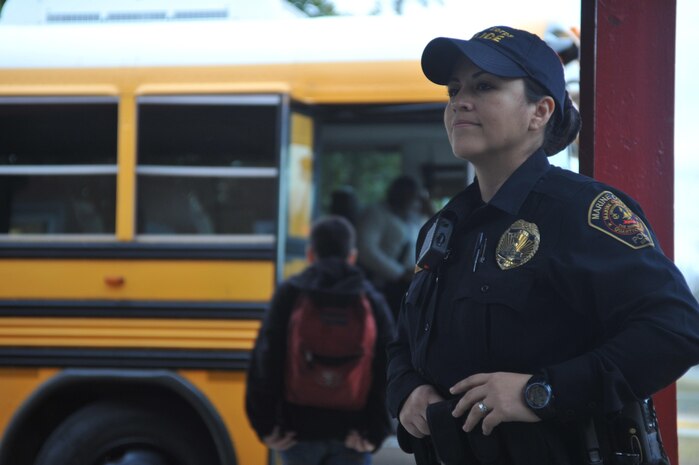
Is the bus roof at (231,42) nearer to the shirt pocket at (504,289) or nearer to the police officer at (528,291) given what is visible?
the police officer at (528,291)

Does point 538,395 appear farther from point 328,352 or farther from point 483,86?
point 328,352

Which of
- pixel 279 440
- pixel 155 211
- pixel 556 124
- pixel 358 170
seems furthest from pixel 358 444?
pixel 358 170

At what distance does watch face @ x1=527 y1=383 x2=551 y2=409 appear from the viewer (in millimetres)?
1608

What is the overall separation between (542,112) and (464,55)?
17cm

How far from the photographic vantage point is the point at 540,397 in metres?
1.61

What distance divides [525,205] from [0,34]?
12.4ft

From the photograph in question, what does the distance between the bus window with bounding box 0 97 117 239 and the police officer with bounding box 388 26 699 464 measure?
3027mm

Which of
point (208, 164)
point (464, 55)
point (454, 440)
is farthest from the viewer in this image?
point (208, 164)

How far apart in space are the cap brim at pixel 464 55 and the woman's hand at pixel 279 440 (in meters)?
2.26

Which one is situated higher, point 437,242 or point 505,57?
point 505,57

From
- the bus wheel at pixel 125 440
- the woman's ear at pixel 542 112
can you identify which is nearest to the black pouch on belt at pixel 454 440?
the woman's ear at pixel 542 112

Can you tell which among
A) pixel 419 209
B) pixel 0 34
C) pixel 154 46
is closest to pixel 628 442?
pixel 154 46

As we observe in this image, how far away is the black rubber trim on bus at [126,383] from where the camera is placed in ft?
15.0

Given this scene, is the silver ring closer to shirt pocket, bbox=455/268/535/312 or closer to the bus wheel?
shirt pocket, bbox=455/268/535/312
